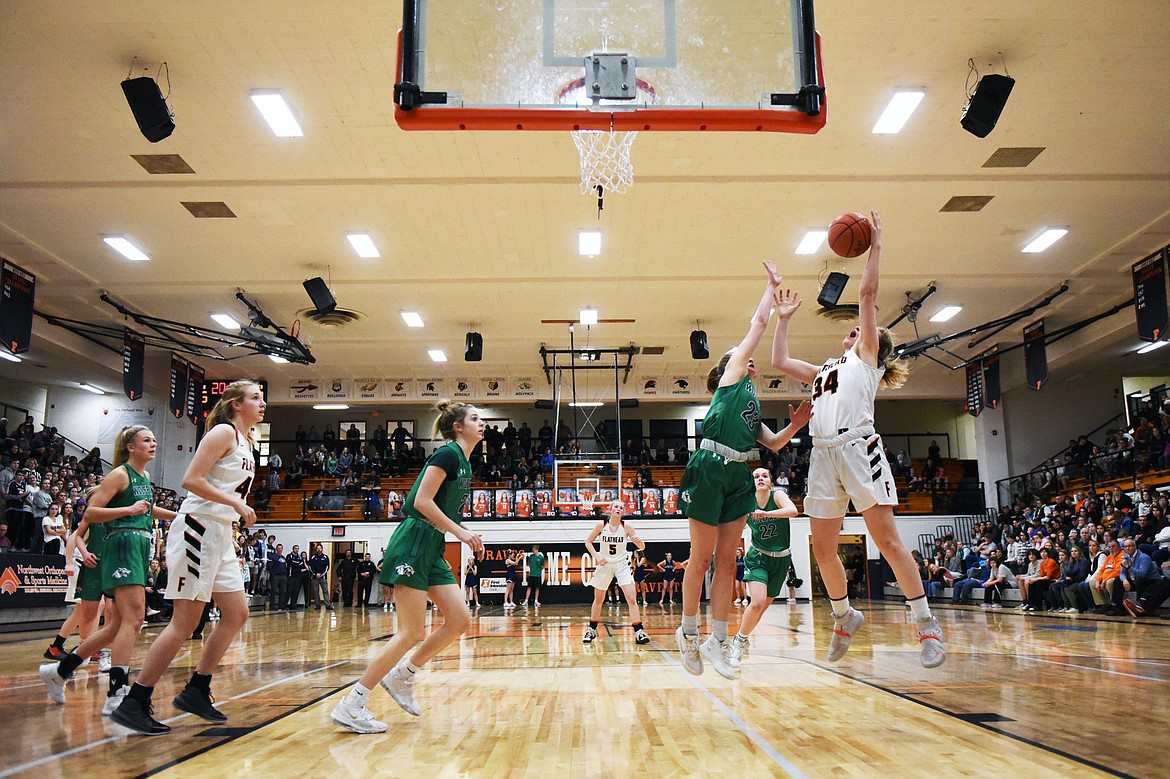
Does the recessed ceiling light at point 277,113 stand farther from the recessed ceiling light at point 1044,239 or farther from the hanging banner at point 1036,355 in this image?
the hanging banner at point 1036,355

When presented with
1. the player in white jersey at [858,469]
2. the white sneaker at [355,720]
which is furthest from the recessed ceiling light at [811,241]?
the white sneaker at [355,720]

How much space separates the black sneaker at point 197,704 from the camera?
473cm

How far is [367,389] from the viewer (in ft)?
85.7

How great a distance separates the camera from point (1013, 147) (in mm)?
11773

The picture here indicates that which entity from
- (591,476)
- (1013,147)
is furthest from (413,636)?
(591,476)

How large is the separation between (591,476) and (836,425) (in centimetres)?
1780

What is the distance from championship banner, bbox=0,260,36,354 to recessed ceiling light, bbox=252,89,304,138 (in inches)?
288

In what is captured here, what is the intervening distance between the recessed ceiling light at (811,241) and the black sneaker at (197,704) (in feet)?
40.4

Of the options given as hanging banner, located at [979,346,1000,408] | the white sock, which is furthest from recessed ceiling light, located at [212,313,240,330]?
hanging banner, located at [979,346,1000,408]

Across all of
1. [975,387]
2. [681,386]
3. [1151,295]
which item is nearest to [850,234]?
[1151,295]

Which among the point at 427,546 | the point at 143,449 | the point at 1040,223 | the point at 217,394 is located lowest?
the point at 427,546

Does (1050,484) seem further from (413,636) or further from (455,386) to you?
(413,636)

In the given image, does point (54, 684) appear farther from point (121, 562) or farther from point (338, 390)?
point (338, 390)

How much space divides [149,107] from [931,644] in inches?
374
